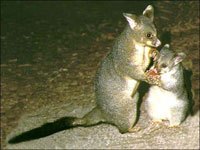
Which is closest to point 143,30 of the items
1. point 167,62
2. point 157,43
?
point 157,43

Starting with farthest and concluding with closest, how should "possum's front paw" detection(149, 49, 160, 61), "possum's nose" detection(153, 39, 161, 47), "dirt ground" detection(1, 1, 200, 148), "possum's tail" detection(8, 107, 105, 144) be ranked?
"dirt ground" detection(1, 1, 200, 148), "possum's tail" detection(8, 107, 105, 144), "possum's front paw" detection(149, 49, 160, 61), "possum's nose" detection(153, 39, 161, 47)

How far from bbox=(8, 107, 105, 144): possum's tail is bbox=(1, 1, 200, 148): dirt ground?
0.53 metres

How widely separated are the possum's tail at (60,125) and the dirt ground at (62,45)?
0.53 metres

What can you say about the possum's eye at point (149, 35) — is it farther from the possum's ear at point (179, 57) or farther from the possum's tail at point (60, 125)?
the possum's tail at point (60, 125)

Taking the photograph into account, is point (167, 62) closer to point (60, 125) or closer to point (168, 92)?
point (168, 92)

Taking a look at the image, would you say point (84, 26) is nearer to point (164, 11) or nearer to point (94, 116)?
point (164, 11)

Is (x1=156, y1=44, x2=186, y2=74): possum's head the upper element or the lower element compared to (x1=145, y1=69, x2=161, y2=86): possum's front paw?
upper

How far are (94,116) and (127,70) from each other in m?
0.89

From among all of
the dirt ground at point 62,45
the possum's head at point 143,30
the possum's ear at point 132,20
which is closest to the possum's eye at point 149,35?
the possum's head at point 143,30

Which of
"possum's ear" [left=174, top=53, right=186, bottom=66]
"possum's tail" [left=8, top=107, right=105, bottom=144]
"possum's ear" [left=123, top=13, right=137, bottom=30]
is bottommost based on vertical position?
"possum's tail" [left=8, top=107, right=105, bottom=144]

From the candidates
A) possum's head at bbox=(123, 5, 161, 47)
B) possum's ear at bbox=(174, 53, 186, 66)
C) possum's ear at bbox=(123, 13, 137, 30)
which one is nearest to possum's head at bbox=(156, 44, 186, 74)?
possum's ear at bbox=(174, 53, 186, 66)

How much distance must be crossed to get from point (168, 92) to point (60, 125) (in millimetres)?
1383

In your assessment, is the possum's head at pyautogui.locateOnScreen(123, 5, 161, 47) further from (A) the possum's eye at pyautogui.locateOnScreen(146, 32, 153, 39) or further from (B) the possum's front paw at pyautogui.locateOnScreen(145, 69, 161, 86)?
(B) the possum's front paw at pyautogui.locateOnScreen(145, 69, 161, 86)

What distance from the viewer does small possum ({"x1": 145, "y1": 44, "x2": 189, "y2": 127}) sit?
18.1 feet
